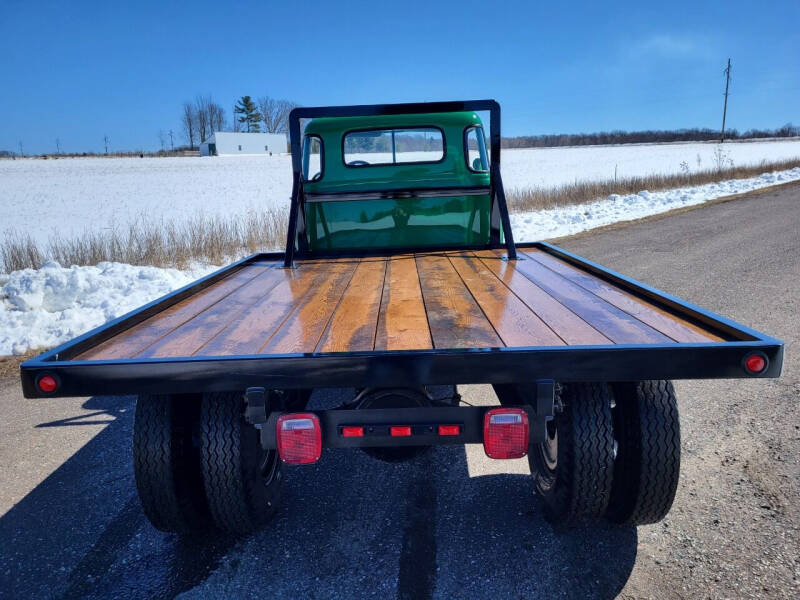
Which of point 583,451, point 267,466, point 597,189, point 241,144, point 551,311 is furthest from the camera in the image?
point 241,144

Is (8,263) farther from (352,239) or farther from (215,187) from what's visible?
(215,187)

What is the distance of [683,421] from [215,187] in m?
26.1

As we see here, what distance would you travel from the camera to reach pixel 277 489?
8.74 feet

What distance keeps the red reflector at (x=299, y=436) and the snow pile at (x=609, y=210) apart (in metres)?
9.73

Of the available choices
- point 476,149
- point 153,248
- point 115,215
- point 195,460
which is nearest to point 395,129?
point 476,149

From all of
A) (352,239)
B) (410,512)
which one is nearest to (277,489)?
(410,512)

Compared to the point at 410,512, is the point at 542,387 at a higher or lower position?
higher

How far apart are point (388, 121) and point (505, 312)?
117 inches

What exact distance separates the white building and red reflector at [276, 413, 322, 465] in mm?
75395

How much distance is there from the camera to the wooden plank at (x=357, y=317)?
6.75ft

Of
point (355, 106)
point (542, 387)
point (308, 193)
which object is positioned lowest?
point (542, 387)

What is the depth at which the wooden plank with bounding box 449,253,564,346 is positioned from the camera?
204 centimetres

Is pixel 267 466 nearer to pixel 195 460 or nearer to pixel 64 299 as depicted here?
pixel 195 460

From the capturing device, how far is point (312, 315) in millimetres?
2559
